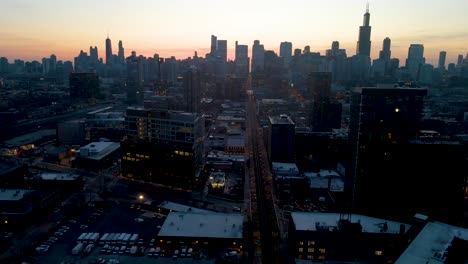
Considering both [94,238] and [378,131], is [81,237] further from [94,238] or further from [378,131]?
[378,131]

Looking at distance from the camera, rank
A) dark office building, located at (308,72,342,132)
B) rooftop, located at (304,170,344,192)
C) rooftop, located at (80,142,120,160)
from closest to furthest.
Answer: rooftop, located at (304,170,344,192) < rooftop, located at (80,142,120,160) < dark office building, located at (308,72,342,132)

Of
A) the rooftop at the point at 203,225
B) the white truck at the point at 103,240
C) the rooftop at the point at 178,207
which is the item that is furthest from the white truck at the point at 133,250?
the rooftop at the point at 178,207

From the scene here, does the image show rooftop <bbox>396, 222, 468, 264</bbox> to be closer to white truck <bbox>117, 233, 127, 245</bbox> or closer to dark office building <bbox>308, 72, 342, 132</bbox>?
white truck <bbox>117, 233, 127, 245</bbox>

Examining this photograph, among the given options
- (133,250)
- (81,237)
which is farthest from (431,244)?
(81,237)

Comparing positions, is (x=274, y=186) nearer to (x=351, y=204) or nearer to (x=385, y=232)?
(x=351, y=204)

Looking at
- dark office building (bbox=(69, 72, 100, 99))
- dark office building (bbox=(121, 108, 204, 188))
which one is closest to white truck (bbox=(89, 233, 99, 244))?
dark office building (bbox=(121, 108, 204, 188))

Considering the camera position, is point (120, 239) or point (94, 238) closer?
point (120, 239)
